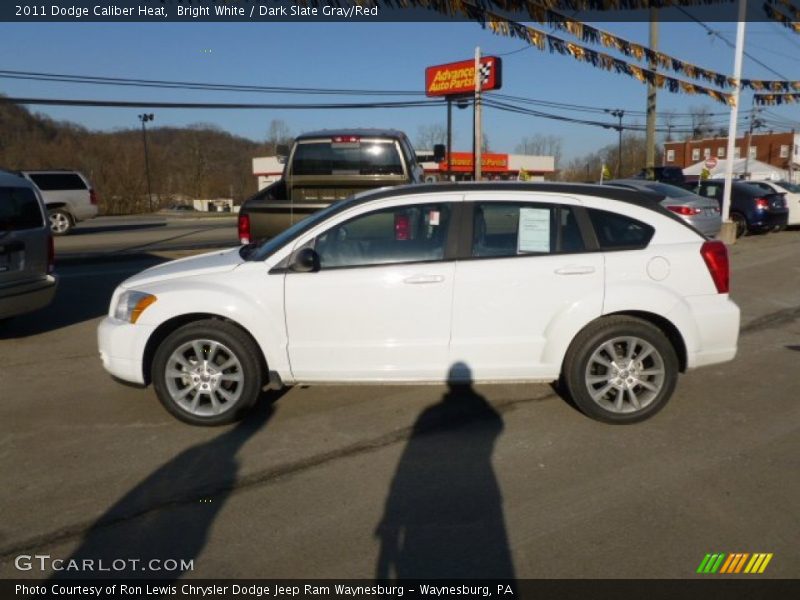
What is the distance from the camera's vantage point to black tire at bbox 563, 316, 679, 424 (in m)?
4.43

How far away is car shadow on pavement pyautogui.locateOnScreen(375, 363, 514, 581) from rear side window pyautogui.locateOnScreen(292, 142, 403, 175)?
544 centimetres

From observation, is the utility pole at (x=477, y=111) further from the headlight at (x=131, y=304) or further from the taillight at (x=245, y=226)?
the headlight at (x=131, y=304)

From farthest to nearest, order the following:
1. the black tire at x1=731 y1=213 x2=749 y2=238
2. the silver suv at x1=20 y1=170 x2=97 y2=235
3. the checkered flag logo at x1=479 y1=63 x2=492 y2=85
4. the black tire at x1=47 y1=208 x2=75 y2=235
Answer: the checkered flag logo at x1=479 y1=63 x2=492 y2=85 < the black tire at x1=47 y1=208 x2=75 y2=235 < the silver suv at x1=20 y1=170 x2=97 y2=235 < the black tire at x1=731 y1=213 x2=749 y2=238

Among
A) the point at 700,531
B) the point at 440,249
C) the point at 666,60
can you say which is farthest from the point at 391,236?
the point at 666,60

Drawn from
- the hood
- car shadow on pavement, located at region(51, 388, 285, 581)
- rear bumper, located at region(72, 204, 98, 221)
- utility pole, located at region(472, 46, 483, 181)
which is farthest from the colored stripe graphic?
rear bumper, located at region(72, 204, 98, 221)

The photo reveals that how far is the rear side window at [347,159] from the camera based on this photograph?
9320mm

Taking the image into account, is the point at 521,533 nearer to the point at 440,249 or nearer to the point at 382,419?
the point at 382,419

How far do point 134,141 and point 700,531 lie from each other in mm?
79375

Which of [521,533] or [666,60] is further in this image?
[666,60]

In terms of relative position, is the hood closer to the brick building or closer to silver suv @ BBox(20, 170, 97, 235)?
silver suv @ BBox(20, 170, 97, 235)

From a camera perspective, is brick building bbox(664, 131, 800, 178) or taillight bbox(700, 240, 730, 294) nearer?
taillight bbox(700, 240, 730, 294)

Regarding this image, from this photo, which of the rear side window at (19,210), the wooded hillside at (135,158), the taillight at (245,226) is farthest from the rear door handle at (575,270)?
the wooded hillside at (135,158)

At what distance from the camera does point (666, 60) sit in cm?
1018

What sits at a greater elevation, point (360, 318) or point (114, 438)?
point (360, 318)
